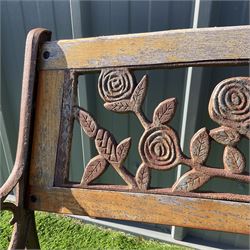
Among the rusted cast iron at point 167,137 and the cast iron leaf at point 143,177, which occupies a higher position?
the rusted cast iron at point 167,137

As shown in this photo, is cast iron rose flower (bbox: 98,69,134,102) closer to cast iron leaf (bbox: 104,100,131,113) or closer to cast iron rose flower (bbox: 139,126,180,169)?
cast iron leaf (bbox: 104,100,131,113)

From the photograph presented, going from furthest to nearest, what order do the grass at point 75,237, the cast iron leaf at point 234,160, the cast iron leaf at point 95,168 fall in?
the grass at point 75,237, the cast iron leaf at point 95,168, the cast iron leaf at point 234,160

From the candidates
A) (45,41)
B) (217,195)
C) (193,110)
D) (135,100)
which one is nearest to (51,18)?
(45,41)

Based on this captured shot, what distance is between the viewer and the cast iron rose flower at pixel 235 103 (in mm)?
842

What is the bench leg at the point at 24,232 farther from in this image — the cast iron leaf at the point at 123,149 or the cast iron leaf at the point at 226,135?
the cast iron leaf at the point at 226,135

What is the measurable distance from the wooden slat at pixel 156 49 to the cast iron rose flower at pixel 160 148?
0.17 m

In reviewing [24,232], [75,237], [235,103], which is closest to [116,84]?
[235,103]

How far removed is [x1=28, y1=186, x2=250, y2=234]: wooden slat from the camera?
2.81ft

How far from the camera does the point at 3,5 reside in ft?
5.23

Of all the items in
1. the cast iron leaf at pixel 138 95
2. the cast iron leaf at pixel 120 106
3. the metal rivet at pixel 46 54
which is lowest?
the cast iron leaf at pixel 120 106

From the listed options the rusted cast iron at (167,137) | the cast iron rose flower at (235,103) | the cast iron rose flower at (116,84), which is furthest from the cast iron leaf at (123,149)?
the cast iron rose flower at (235,103)

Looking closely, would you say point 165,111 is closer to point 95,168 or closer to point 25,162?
point 95,168

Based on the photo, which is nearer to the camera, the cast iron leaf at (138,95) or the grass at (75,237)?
the cast iron leaf at (138,95)

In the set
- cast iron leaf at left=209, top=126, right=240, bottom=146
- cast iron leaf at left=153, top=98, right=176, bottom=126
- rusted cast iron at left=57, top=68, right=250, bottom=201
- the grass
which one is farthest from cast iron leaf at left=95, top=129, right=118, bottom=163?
the grass
